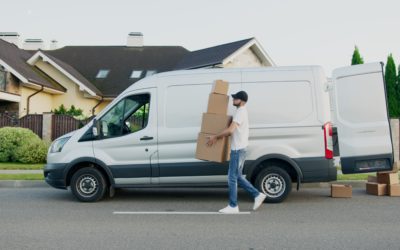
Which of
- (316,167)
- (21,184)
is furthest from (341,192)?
(21,184)

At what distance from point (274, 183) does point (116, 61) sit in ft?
79.7

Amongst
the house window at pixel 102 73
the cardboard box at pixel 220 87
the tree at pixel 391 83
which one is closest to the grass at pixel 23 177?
the cardboard box at pixel 220 87

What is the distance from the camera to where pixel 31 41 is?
36281mm

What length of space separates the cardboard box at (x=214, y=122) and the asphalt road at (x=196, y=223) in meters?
1.32

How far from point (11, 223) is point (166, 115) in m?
3.03

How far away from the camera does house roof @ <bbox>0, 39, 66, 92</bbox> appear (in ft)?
68.6

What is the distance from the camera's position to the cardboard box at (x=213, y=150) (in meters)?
6.97

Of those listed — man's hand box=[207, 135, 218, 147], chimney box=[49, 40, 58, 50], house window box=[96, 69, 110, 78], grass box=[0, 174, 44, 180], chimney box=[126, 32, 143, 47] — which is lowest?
grass box=[0, 174, 44, 180]

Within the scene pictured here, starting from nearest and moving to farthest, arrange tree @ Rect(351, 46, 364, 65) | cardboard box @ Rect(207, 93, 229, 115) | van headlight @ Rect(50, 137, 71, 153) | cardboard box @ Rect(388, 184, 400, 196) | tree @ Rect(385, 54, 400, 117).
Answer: cardboard box @ Rect(207, 93, 229, 115)
van headlight @ Rect(50, 137, 71, 153)
cardboard box @ Rect(388, 184, 400, 196)
tree @ Rect(351, 46, 364, 65)
tree @ Rect(385, 54, 400, 117)

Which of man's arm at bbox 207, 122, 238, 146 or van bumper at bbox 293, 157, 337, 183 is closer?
man's arm at bbox 207, 122, 238, 146

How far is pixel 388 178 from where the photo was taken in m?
8.40

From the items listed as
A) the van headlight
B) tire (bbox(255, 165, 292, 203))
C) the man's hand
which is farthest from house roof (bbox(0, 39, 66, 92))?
tire (bbox(255, 165, 292, 203))

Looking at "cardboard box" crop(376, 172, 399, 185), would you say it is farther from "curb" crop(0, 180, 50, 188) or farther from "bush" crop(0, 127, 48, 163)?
"bush" crop(0, 127, 48, 163)

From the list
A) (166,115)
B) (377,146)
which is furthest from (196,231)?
(377,146)
